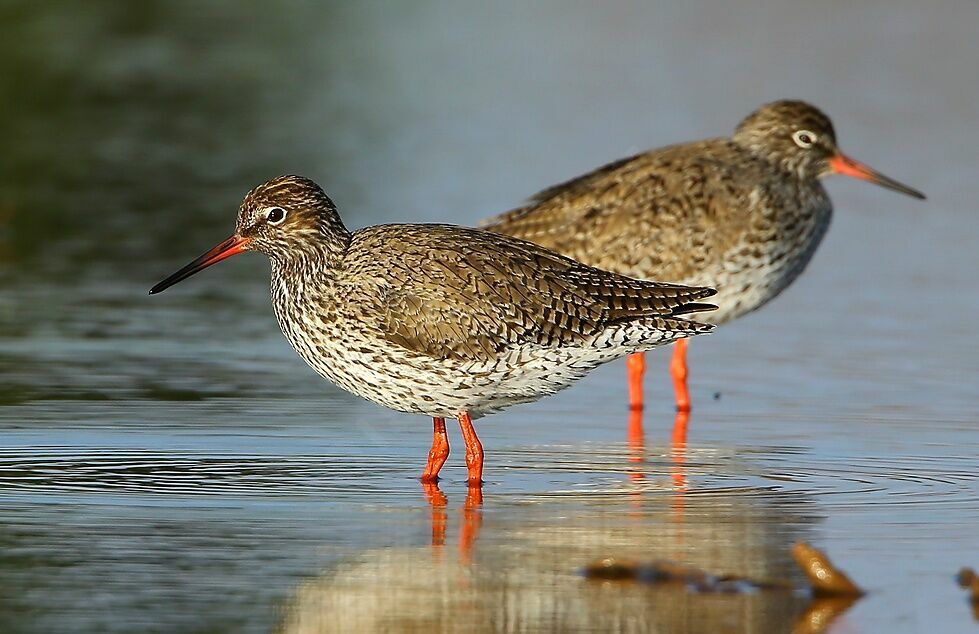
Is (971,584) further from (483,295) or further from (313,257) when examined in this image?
(313,257)

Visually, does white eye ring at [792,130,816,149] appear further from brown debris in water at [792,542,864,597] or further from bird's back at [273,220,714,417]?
brown debris in water at [792,542,864,597]

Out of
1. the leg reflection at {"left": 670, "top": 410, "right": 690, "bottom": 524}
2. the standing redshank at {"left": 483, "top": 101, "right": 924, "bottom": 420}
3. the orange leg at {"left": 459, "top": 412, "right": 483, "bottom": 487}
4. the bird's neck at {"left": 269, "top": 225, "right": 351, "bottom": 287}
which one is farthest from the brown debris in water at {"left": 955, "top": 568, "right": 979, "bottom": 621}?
the standing redshank at {"left": 483, "top": 101, "right": 924, "bottom": 420}

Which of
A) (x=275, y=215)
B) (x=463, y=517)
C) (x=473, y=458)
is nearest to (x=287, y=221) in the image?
(x=275, y=215)

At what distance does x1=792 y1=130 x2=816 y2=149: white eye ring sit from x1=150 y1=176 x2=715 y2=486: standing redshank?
4.02m

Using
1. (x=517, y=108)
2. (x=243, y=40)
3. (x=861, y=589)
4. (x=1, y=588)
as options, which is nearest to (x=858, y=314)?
(x=861, y=589)

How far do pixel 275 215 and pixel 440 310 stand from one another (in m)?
1.10

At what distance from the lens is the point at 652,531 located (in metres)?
8.12

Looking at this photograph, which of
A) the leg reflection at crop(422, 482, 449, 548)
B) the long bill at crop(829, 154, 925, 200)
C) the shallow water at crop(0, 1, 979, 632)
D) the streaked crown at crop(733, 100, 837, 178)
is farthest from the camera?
the long bill at crop(829, 154, 925, 200)

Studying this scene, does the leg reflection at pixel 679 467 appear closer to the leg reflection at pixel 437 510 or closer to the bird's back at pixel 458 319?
the bird's back at pixel 458 319

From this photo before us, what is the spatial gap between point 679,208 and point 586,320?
3.26 m

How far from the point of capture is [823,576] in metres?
6.90

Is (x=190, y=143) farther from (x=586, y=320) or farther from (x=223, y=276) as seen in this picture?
(x=586, y=320)

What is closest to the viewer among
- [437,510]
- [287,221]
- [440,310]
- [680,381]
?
[437,510]

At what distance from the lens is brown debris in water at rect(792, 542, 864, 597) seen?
689 cm
